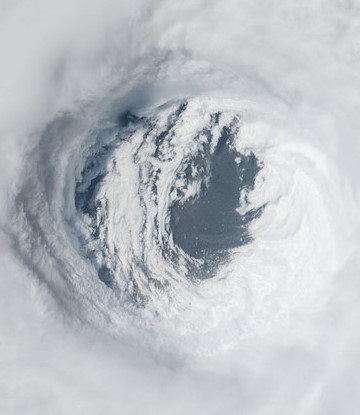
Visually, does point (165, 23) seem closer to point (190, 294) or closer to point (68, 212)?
point (68, 212)

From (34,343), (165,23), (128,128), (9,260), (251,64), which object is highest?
(251,64)

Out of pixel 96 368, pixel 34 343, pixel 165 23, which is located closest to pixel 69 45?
pixel 165 23

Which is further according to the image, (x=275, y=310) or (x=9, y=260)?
(x=275, y=310)

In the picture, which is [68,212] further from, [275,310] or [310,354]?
[310,354]

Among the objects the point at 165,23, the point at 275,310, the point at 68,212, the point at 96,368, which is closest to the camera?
the point at 96,368

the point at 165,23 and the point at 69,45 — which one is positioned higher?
the point at 165,23

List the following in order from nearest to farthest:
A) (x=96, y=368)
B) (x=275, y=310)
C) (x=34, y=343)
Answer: (x=34, y=343) < (x=96, y=368) < (x=275, y=310)
